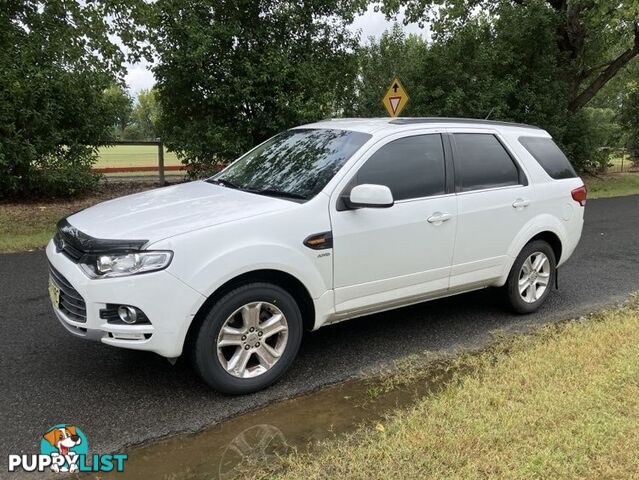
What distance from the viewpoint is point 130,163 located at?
2206cm

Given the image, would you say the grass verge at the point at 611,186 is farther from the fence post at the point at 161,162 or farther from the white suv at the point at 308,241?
the white suv at the point at 308,241

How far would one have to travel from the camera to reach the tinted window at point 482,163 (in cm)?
465

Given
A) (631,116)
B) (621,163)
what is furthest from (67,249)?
(621,163)

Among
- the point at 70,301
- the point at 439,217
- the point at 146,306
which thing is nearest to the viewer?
the point at 146,306

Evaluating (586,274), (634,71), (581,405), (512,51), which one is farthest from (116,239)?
(634,71)

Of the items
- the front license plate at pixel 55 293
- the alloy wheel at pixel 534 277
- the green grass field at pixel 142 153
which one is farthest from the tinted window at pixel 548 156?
the green grass field at pixel 142 153

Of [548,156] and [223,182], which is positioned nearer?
[223,182]

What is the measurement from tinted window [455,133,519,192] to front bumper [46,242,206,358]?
251 centimetres

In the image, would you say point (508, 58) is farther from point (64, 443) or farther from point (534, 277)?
point (64, 443)

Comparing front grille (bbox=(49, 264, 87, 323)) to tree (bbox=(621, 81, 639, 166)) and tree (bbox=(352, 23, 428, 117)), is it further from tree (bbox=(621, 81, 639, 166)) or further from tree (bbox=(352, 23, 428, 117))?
tree (bbox=(621, 81, 639, 166))

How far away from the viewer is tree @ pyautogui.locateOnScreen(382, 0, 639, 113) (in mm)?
16734

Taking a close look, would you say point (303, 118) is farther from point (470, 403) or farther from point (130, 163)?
point (130, 163)

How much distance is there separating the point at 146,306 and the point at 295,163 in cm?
173

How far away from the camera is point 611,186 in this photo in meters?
18.3
